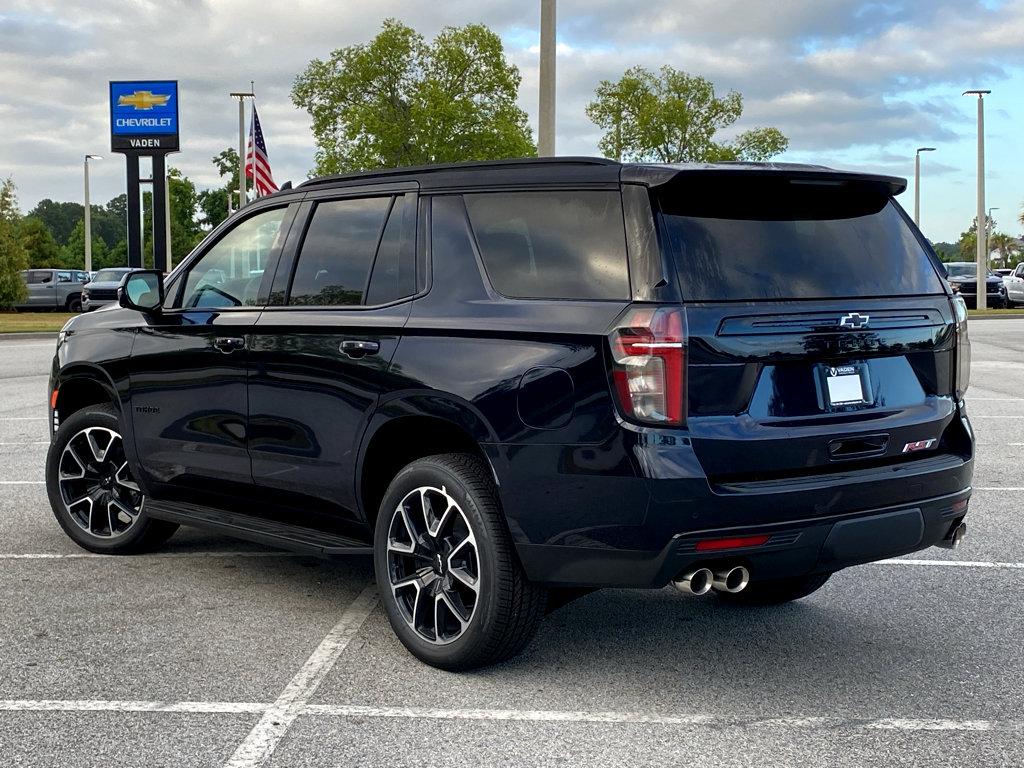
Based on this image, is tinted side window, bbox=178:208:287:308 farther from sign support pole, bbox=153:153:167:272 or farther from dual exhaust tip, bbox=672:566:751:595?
sign support pole, bbox=153:153:167:272

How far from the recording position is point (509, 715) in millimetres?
4215

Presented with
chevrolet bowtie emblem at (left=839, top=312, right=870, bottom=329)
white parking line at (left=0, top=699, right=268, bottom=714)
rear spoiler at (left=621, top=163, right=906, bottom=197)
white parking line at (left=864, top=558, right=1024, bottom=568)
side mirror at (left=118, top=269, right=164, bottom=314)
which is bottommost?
white parking line at (left=864, top=558, right=1024, bottom=568)

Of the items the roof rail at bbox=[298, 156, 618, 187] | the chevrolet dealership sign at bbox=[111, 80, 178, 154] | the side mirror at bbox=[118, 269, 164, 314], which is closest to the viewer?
the roof rail at bbox=[298, 156, 618, 187]

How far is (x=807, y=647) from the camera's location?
16.5 ft

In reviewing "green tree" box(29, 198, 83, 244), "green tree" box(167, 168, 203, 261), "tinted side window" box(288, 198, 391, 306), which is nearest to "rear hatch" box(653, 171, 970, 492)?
"tinted side window" box(288, 198, 391, 306)

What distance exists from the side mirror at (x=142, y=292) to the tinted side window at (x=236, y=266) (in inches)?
5.5

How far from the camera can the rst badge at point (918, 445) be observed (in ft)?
15.2

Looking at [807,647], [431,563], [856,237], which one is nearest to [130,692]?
[431,563]

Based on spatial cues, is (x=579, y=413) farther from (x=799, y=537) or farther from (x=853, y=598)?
(x=853, y=598)

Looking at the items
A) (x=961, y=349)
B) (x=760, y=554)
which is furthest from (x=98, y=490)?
(x=961, y=349)

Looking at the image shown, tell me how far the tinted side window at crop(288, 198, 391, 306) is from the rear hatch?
143cm

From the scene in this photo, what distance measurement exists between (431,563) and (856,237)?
1.98 metres

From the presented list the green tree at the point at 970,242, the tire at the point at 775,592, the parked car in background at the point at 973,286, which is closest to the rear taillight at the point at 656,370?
the tire at the point at 775,592

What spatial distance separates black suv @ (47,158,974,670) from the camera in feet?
13.7
